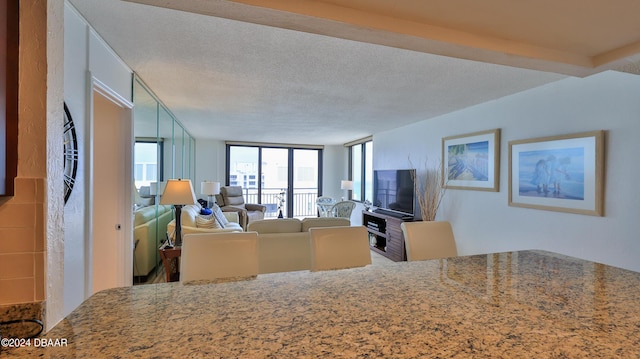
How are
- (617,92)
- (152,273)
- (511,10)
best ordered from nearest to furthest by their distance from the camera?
(511,10)
(617,92)
(152,273)

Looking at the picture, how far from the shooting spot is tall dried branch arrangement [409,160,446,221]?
430 centimetres

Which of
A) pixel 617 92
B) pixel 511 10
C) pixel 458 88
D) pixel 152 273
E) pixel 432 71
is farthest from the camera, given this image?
pixel 152 273

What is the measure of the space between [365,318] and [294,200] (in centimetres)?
769

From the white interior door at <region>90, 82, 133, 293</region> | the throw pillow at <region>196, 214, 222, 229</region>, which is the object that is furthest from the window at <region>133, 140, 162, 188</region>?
the throw pillow at <region>196, 214, 222, 229</region>

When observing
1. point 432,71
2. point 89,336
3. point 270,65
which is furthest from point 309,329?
point 432,71

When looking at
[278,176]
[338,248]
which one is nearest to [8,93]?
[338,248]

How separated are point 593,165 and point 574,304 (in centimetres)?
212

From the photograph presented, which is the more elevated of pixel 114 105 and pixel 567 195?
pixel 114 105

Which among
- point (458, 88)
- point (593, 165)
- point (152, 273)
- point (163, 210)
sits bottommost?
point (152, 273)

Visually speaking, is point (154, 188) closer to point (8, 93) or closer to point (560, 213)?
point (8, 93)

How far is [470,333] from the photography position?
2.83 feet

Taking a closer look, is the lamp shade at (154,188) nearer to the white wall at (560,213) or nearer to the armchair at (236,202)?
the armchair at (236,202)

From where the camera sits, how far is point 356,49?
2.18 metres

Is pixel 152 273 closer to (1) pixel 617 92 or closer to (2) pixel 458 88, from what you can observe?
(2) pixel 458 88
